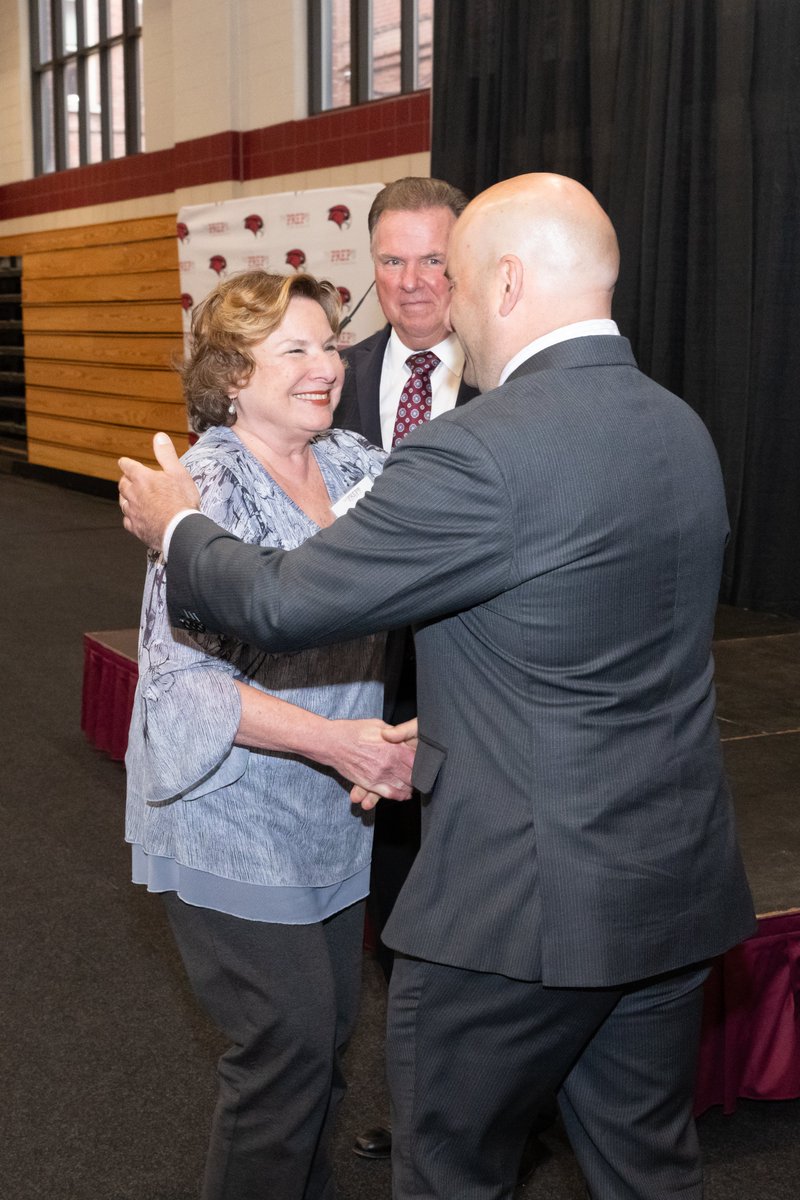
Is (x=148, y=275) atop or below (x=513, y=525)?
atop

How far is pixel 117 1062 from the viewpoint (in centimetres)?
258

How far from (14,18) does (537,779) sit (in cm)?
1300

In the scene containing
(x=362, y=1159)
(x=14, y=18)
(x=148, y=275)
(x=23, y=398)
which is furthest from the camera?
(x=23, y=398)

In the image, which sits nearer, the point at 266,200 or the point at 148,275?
the point at 266,200

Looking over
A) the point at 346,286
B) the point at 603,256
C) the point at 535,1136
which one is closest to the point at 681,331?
the point at 346,286

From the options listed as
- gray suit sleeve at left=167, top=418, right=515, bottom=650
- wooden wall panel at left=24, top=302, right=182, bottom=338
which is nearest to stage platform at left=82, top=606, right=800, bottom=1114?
gray suit sleeve at left=167, top=418, right=515, bottom=650

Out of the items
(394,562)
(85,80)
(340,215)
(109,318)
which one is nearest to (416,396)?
(394,562)

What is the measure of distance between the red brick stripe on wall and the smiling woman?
6442mm

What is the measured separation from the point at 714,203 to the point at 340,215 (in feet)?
8.50

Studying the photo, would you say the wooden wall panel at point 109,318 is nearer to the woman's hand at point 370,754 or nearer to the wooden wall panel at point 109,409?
the wooden wall panel at point 109,409

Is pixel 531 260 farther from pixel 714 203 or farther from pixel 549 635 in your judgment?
pixel 714 203

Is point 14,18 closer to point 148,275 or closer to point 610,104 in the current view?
point 148,275

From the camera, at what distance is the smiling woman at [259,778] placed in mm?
1602

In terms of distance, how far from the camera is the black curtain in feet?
18.4
